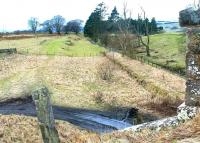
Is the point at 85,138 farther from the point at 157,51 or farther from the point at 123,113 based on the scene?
the point at 157,51

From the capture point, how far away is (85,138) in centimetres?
668

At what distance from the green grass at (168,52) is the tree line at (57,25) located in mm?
49685

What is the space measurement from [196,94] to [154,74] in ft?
108

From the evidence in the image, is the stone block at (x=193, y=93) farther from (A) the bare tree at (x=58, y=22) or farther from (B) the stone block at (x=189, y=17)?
(A) the bare tree at (x=58, y=22)

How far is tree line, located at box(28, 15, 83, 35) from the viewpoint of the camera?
150m

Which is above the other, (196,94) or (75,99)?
(196,94)

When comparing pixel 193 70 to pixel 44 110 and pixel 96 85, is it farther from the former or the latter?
pixel 96 85

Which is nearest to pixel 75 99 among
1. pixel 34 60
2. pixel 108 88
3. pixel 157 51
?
pixel 108 88

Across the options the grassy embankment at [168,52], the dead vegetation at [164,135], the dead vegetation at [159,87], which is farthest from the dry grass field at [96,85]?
the grassy embankment at [168,52]

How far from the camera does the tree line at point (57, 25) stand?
150m

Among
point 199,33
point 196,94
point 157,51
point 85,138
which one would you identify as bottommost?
point 157,51

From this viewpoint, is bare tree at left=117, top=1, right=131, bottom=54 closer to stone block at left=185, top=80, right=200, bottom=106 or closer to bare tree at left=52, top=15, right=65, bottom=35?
stone block at left=185, top=80, right=200, bottom=106

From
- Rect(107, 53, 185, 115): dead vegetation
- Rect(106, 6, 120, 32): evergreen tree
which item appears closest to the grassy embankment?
Rect(106, 6, 120, 32): evergreen tree

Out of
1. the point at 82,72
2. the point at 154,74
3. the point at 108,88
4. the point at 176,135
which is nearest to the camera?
the point at 176,135
